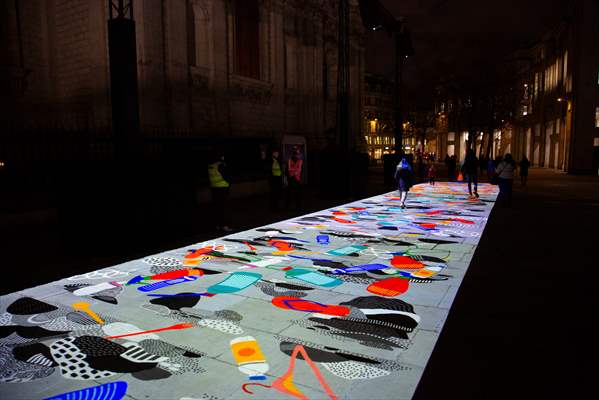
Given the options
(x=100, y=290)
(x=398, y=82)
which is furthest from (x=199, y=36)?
(x=100, y=290)

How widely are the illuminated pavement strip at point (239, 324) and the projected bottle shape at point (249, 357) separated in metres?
0.02

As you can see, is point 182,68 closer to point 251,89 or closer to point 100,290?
point 251,89

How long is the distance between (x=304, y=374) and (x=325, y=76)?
1296 inches

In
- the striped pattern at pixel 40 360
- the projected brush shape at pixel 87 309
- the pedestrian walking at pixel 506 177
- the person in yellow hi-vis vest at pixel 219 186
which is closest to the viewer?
the striped pattern at pixel 40 360

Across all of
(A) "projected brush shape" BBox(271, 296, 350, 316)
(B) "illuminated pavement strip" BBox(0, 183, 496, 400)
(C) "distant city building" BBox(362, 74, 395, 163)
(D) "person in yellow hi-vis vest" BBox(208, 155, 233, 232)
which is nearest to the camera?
(B) "illuminated pavement strip" BBox(0, 183, 496, 400)

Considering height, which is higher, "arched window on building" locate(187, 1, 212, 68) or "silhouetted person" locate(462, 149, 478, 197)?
"arched window on building" locate(187, 1, 212, 68)

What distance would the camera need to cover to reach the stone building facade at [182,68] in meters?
17.8

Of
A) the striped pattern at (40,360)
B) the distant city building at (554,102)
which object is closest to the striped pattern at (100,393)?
the striped pattern at (40,360)

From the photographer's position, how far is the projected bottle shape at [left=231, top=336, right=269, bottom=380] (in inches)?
138

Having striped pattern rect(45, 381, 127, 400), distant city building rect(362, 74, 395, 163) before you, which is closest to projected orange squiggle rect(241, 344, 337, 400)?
striped pattern rect(45, 381, 127, 400)

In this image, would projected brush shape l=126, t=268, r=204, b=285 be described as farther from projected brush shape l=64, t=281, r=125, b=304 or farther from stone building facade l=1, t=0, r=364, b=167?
stone building facade l=1, t=0, r=364, b=167

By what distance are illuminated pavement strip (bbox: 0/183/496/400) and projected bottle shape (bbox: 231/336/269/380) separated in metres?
0.02

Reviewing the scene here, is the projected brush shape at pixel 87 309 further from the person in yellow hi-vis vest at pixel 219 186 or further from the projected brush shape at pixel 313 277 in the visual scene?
the person in yellow hi-vis vest at pixel 219 186

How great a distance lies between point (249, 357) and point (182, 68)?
18700 millimetres
